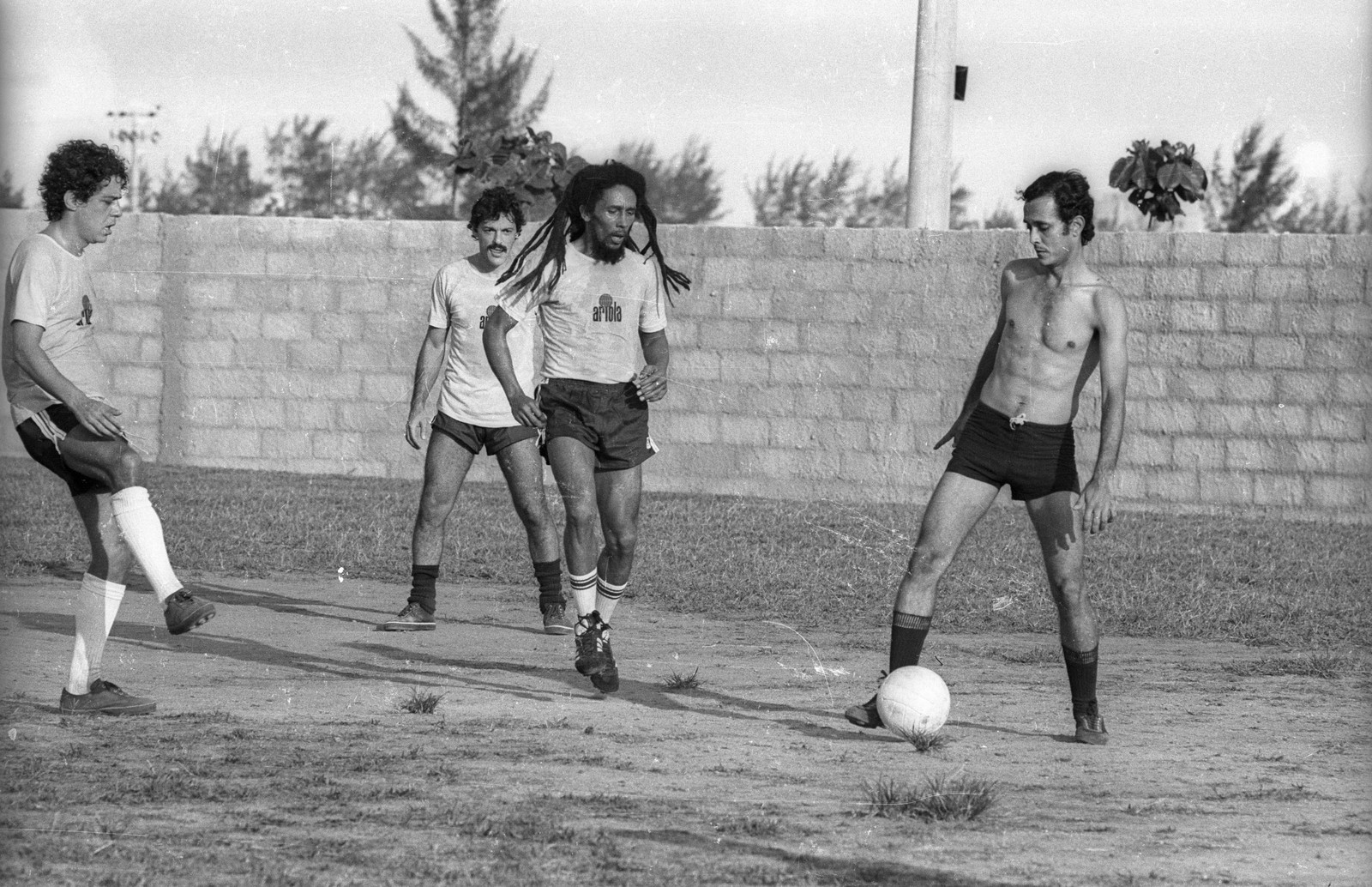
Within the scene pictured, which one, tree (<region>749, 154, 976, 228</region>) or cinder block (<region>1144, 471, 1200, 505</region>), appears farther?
tree (<region>749, 154, 976, 228</region>)

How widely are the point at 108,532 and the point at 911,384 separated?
31.1 ft

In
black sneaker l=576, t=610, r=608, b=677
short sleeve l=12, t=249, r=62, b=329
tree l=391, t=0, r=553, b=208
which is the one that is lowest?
black sneaker l=576, t=610, r=608, b=677

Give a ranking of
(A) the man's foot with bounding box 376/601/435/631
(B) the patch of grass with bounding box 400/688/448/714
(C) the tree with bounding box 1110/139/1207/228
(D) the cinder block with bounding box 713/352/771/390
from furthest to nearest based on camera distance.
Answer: (C) the tree with bounding box 1110/139/1207/228 < (D) the cinder block with bounding box 713/352/771/390 < (A) the man's foot with bounding box 376/601/435/631 < (B) the patch of grass with bounding box 400/688/448/714

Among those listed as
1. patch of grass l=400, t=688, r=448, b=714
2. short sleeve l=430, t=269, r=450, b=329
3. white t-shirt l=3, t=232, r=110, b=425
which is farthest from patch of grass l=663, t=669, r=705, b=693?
short sleeve l=430, t=269, r=450, b=329

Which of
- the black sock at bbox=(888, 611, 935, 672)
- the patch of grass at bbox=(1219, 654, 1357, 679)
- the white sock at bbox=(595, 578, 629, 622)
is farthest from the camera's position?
the patch of grass at bbox=(1219, 654, 1357, 679)

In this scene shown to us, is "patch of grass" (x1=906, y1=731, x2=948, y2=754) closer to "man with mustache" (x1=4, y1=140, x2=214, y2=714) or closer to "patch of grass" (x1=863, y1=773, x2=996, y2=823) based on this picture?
"patch of grass" (x1=863, y1=773, x2=996, y2=823)

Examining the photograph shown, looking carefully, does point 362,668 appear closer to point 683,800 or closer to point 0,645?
point 0,645

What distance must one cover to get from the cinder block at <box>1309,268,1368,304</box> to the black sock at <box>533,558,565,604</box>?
7.93 meters

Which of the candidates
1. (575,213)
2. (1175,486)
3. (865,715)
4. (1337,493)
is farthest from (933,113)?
(865,715)

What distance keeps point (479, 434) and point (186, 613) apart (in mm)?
3233

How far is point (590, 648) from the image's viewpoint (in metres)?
7.17

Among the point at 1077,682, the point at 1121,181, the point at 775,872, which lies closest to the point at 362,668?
the point at 1077,682

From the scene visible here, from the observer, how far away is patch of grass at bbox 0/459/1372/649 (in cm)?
997

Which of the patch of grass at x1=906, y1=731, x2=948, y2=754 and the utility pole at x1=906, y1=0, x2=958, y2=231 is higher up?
the utility pole at x1=906, y1=0, x2=958, y2=231
